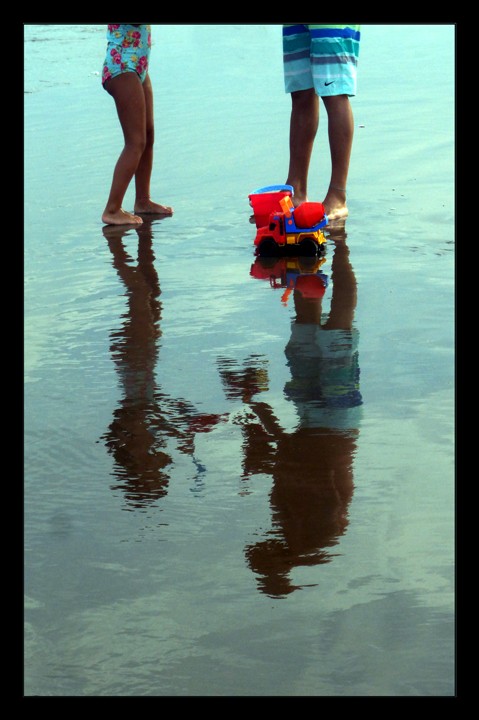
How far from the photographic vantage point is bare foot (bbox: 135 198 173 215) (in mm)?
7168

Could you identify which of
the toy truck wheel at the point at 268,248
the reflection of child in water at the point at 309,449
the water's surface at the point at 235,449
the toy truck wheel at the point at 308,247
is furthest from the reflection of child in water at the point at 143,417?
the toy truck wheel at the point at 308,247

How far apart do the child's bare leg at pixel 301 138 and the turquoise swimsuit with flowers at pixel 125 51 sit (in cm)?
98

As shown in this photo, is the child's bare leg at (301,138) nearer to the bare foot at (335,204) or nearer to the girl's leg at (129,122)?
the bare foot at (335,204)

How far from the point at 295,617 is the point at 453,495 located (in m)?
0.76

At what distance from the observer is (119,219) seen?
699 centimetres

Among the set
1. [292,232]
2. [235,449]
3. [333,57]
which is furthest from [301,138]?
[235,449]

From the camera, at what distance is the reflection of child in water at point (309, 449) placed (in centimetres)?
294

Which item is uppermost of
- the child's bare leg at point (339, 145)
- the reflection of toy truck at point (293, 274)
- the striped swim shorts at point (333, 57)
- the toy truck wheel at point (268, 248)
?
the striped swim shorts at point (333, 57)

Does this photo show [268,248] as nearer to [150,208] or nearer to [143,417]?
[150,208]

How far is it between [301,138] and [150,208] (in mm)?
1031

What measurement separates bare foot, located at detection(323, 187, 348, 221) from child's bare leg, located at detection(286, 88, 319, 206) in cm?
30

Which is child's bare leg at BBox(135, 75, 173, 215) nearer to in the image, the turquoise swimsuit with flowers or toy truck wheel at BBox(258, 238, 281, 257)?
the turquoise swimsuit with flowers
